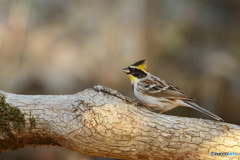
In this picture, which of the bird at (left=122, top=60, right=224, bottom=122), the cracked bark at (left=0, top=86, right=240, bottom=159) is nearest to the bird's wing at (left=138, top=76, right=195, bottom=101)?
the bird at (left=122, top=60, right=224, bottom=122)

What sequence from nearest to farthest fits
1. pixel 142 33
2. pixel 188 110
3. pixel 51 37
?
1. pixel 188 110
2. pixel 51 37
3. pixel 142 33

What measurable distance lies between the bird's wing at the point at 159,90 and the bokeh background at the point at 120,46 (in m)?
2.93

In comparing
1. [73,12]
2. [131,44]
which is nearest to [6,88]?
[73,12]

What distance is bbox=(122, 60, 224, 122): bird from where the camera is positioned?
140 inches

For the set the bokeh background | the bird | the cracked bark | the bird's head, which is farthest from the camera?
the bokeh background

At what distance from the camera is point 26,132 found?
2693mm

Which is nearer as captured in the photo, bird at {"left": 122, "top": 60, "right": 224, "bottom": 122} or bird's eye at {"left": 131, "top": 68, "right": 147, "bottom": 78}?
bird at {"left": 122, "top": 60, "right": 224, "bottom": 122}

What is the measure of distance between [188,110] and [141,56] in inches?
72.7

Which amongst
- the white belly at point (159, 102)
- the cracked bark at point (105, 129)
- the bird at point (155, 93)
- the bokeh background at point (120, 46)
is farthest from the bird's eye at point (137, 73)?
the bokeh background at point (120, 46)

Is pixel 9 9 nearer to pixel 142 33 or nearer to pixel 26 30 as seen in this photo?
pixel 26 30

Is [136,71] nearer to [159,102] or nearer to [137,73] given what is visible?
[137,73]

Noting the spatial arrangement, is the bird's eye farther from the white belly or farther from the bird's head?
the white belly

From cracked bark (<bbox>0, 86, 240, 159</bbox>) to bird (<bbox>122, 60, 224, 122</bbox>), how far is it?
0.64 m

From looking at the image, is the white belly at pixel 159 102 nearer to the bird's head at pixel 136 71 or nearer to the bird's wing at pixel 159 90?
the bird's wing at pixel 159 90
